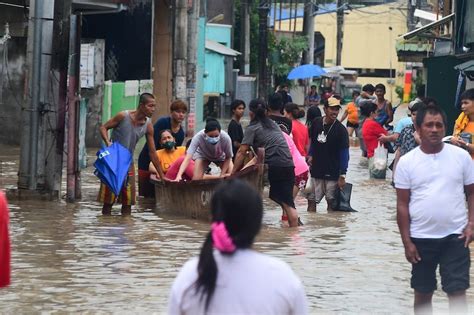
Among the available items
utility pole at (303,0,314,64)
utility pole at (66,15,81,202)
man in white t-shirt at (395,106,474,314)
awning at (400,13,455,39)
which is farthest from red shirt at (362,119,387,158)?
utility pole at (303,0,314,64)

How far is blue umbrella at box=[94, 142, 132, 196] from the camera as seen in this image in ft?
48.8

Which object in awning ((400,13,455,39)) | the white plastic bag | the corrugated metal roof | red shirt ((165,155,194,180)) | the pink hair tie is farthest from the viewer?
the corrugated metal roof

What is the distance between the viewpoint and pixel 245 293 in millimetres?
4734

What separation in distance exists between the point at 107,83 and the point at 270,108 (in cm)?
1113

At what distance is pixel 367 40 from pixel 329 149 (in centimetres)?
6562

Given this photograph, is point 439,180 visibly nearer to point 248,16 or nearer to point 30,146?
point 30,146

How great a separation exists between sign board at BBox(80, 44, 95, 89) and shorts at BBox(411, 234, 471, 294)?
682 inches

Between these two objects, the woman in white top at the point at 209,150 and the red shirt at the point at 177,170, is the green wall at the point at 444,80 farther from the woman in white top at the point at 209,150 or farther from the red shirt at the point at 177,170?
the woman in white top at the point at 209,150

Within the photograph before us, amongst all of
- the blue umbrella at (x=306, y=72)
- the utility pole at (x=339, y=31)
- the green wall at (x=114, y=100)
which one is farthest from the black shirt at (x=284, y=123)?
the utility pole at (x=339, y=31)

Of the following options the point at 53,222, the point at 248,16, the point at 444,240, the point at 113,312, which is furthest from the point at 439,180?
the point at 248,16

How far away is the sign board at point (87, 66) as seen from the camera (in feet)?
81.0

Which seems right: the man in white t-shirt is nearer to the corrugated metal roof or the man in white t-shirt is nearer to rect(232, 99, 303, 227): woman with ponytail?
rect(232, 99, 303, 227): woman with ponytail

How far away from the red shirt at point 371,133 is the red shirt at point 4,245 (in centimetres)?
1632

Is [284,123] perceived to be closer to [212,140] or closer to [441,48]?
[212,140]
